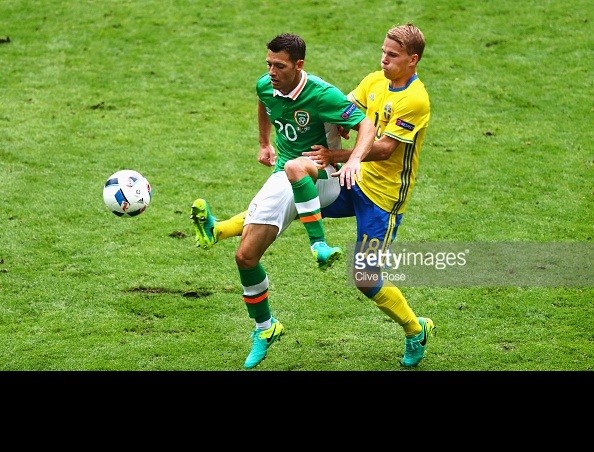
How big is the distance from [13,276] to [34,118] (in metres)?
4.05

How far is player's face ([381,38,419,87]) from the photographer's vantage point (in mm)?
7504

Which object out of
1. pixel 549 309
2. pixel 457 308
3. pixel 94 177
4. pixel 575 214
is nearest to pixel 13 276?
pixel 94 177

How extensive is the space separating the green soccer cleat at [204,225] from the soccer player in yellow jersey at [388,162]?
0.7 inches

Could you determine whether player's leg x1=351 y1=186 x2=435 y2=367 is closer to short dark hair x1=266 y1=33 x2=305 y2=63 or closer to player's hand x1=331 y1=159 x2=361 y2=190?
player's hand x1=331 y1=159 x2=361 y2=190

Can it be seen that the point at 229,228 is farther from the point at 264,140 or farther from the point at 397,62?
the point at 397,62

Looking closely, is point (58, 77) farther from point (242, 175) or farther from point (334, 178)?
point (334, 178)

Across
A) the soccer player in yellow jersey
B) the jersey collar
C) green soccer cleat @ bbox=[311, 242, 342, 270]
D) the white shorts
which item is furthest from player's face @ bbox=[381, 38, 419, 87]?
green soccer cleat @ bbox=[311, 242, 342, 270]

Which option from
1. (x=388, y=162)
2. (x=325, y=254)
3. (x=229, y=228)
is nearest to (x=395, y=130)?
(x=388, y=162)

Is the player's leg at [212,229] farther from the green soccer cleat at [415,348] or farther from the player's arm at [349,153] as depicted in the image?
the green soccer cleat at [415,348]

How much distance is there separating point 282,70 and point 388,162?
1025mm

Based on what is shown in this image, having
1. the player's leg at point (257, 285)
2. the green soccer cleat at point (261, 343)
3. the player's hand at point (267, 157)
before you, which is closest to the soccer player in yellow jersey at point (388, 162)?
the player's leg at point (257, 285)

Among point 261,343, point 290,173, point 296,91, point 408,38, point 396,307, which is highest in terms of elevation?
point 408,38

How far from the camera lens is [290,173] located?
7352 mm

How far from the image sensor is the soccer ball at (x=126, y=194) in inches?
323
